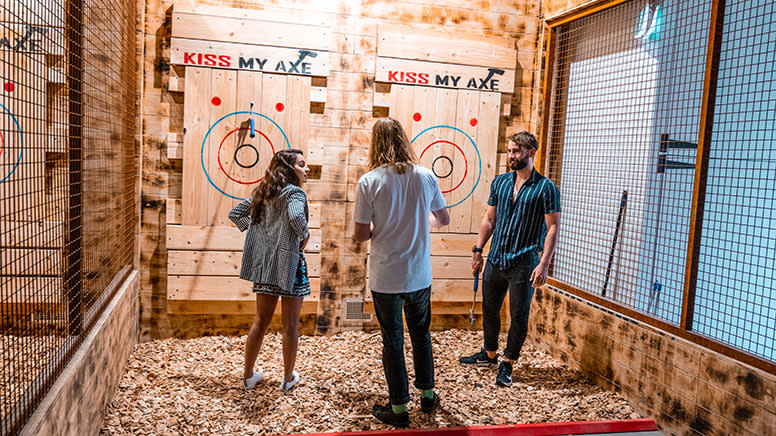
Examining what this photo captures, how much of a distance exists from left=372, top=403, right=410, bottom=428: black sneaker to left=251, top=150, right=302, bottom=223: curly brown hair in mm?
1258

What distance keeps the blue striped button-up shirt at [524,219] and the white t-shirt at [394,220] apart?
101cm

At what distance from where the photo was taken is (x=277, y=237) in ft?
10.6

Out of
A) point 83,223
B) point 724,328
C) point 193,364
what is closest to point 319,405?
point 193,364

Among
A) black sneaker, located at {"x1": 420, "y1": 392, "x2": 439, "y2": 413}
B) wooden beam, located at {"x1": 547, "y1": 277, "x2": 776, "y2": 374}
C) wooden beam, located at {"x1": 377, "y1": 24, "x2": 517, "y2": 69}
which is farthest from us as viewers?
wooden beam, located at {"x1": 377, "y1": 24, "x2": 517, "y2": 69}

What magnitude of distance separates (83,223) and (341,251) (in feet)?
7.43

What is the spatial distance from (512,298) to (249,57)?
103 inches

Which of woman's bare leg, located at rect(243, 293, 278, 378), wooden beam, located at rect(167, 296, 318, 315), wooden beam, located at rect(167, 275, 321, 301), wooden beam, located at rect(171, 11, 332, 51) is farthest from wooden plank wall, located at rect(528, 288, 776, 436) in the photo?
wooden beam, located at rect(171, 11, 332, 51)

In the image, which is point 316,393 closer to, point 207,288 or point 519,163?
point 207,288

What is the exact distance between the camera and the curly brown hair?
10.5ft

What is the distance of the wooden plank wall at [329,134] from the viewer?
430 cm

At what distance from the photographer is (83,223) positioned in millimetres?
2717

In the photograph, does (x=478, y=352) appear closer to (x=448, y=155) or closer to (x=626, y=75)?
(x=448, y=155)

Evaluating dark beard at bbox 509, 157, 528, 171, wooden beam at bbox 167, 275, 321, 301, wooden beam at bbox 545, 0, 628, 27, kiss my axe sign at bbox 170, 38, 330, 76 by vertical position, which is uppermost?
wooden beam at bbox 545, 0, 628, 27

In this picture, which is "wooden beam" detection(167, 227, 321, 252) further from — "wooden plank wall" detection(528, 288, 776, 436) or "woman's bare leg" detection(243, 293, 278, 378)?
"wooden plank wall" detection(528, 288, 776, 436)
